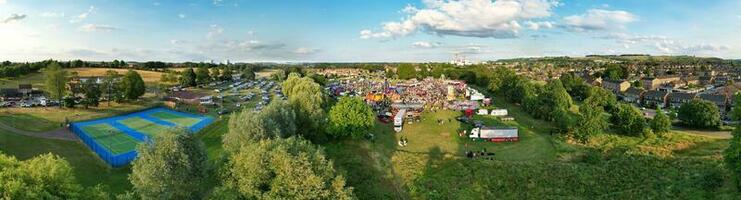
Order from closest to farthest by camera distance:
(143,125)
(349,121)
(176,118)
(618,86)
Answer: (349,121) → (143,125) → (176,118) → (618,86)

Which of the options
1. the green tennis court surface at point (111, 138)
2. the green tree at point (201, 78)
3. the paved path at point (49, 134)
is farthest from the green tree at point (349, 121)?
the green tree at point (201, 78)

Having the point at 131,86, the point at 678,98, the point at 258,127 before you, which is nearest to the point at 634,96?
the point at 678,98

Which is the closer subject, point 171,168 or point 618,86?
point 171,168

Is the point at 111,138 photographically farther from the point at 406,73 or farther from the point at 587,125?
the point at 406,73

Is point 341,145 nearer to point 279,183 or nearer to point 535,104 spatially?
point 279,183

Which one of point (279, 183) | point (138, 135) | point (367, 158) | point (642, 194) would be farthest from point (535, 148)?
point (138, 135)

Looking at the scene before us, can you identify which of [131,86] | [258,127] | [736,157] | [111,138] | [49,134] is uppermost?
[131,86]

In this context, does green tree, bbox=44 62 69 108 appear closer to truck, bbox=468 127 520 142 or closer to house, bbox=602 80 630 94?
truck, bbox=468 127 520 142
